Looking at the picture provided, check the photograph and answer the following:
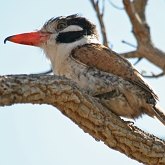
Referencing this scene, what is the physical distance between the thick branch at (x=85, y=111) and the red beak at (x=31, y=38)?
4.29ft

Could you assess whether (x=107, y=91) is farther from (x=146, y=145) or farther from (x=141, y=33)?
(x=141, y=33)

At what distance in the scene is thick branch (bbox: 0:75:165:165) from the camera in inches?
188

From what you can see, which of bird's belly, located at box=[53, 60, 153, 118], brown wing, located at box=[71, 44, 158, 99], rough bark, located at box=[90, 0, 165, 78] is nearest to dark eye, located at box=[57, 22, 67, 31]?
brown wing, located at box=[71, 44, 158, 99]

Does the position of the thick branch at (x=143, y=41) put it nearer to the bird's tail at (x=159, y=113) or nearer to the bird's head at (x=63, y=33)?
the bird's head at (x=63, y=33)

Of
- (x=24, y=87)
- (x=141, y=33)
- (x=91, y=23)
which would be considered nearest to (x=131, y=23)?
(x=141, y=33)

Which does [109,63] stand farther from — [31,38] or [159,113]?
[31,38]

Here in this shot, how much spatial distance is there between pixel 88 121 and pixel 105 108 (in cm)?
35

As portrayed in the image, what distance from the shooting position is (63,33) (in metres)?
6.79

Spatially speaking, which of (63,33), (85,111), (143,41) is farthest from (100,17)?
(85,111)

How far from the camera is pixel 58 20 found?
6871 millimetres

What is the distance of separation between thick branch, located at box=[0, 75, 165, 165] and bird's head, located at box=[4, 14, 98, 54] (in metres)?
1.31

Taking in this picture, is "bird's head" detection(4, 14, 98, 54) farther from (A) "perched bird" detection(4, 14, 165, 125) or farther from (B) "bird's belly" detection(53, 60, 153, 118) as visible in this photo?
(B) "bird's belly" detection(53, 60, 153, 118)

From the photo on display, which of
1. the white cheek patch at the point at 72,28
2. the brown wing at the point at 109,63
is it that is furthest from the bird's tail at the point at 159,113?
the white cheek patch at the point at 72,28

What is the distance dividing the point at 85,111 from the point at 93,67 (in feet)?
3.33
